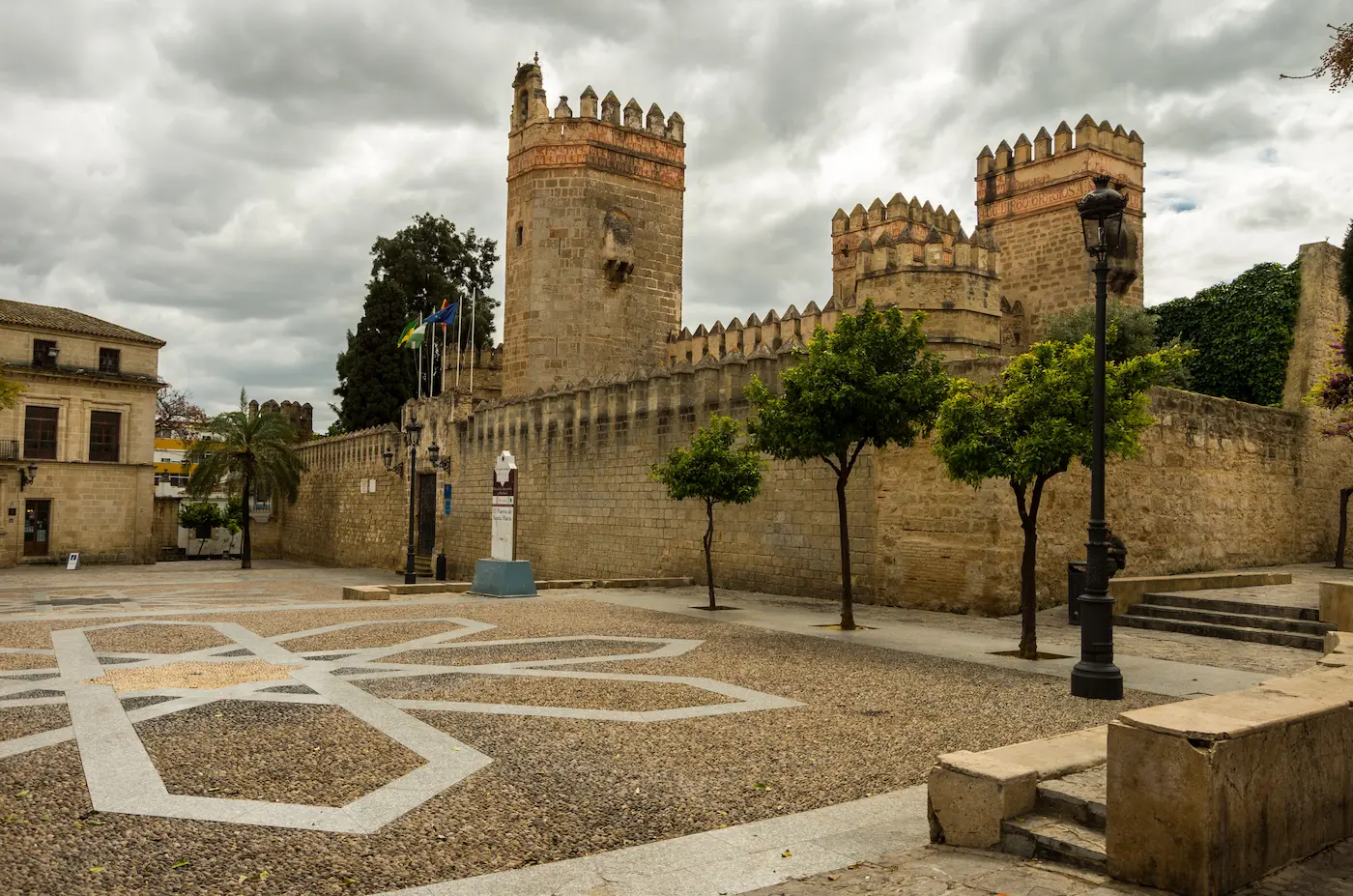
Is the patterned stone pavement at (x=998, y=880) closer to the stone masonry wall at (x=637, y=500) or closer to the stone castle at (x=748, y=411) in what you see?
the stone castle at (x=748, y=411)

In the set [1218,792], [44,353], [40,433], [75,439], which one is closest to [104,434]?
[75,439]

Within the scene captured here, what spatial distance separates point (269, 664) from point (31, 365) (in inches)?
1317

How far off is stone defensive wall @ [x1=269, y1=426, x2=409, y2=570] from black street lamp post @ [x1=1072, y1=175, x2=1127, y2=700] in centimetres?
2519

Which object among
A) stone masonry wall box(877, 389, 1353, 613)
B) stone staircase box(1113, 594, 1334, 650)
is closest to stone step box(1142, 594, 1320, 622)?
stone staircase box(1113, 594, 1334, 650)

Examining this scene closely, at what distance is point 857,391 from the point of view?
11359mm

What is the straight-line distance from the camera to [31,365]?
35344 millimetres

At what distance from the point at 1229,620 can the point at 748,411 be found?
831 centimetres

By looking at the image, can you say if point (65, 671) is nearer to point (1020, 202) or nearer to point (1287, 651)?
point (1287, 651)

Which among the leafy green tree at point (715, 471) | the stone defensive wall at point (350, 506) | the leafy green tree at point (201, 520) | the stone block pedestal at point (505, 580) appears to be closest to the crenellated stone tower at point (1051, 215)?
the leafy green tree at point (715, 471)

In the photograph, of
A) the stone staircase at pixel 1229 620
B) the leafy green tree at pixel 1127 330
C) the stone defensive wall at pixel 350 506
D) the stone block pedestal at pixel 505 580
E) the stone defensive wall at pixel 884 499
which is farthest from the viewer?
the stone defensive wall at pixel 350 506

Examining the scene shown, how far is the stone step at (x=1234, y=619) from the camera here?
34.8 feet

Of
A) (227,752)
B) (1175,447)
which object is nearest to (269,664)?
(227,752)

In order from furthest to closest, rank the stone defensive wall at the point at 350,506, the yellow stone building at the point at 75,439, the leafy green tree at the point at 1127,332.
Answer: the yellow stone building at the point at 75,439, the stone defensive wall at the point at 350,506, the leafy green tree at the point at 1127,332

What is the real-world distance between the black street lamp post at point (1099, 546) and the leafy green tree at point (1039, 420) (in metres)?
1.15
